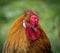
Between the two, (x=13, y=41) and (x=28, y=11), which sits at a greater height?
(x=28, y=11)

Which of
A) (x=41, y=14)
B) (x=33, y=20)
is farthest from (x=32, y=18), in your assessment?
(x=41, y=14)

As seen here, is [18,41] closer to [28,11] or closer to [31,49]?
[31,49]

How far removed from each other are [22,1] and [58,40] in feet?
1.45

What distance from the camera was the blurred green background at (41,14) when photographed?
202 centimetres

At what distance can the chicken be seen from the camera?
1929 millimetres

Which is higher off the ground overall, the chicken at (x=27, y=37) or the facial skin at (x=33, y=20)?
the facial skin at (x=33, y=20)

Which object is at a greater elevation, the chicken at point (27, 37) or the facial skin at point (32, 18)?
the facial skin at point (32, 18)

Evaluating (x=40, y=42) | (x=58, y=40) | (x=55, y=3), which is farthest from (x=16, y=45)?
(x=55, y=3)

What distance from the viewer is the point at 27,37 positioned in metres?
1.95

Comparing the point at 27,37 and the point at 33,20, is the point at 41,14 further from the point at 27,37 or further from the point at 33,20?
the point at 27,37

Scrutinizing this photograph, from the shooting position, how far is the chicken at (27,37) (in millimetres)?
1929

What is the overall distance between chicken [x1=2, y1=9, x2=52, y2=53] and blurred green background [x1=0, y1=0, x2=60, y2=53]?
0.07 meters

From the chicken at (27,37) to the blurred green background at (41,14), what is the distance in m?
0.07

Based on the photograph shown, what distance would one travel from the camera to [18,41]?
1.94m
